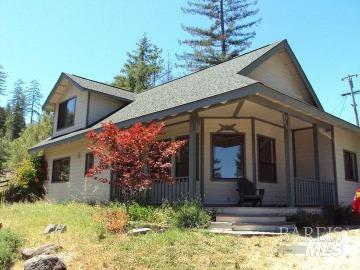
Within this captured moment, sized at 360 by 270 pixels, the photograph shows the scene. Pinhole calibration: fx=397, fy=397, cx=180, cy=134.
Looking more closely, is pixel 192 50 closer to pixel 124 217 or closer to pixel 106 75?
pixel 106 75

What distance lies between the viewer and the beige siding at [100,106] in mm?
18359

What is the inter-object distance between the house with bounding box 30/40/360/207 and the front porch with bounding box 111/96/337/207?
0.03 meters

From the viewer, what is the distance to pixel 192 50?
35.8 metres

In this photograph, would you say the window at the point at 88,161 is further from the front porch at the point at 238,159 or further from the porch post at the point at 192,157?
the porch post at the point at 192,157

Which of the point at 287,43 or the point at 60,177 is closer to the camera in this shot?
the point at 287,43

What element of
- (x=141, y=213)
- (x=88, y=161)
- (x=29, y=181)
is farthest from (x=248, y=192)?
(x=29, y=181)

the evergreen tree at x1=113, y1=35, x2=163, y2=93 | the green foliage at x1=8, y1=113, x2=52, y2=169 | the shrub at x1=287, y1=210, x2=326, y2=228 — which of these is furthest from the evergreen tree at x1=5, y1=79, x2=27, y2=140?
the shrub at x1=287, y1=210, x2=326, y2=228

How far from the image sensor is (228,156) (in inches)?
526

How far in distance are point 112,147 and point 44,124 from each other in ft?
68.5

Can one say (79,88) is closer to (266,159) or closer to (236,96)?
(266,159)

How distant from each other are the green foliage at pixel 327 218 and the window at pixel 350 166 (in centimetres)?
329

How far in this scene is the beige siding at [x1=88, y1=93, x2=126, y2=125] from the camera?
18.4 meters

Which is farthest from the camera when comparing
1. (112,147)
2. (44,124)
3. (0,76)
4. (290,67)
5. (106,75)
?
(0,76)

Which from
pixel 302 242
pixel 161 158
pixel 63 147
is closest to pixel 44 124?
pixel 63 147
